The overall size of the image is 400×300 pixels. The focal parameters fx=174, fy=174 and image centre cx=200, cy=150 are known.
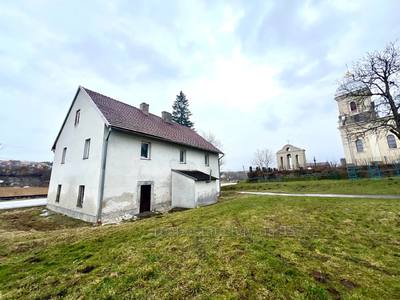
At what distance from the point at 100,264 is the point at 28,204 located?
18.0 meters

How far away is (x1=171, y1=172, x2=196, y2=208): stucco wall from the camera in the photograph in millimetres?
12812

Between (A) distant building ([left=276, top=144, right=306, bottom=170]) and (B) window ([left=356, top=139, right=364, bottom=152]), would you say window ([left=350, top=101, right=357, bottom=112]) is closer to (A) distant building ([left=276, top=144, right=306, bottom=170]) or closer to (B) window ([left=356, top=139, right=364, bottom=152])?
(B) window ([left=356, top=139, right=364, bottom=152])

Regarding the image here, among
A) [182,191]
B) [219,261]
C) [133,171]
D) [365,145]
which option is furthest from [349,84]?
[133,171]

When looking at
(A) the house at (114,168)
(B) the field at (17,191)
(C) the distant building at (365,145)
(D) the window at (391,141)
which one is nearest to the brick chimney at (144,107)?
(A) the house at (114,168)

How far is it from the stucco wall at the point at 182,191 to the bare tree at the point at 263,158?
4357cm

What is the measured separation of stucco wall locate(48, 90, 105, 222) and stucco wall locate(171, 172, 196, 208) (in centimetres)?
543

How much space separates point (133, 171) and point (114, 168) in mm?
1248

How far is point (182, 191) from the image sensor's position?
43.4 feet

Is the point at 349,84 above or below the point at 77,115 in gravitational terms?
above

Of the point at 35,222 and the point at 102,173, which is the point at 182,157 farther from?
the point at 35,222

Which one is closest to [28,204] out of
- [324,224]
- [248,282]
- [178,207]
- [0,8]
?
[178,207]

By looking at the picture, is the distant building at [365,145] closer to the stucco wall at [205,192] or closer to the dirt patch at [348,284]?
the stucco wall at [205,192]

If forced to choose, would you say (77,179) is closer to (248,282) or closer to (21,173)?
(248,282)

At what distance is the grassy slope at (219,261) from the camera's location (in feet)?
9.46
